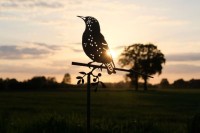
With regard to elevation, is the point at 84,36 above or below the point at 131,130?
above

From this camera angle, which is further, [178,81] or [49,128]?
[178,81]

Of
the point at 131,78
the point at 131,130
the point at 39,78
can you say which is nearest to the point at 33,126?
the point at 131,130

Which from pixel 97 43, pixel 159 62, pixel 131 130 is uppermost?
pixel 159 62

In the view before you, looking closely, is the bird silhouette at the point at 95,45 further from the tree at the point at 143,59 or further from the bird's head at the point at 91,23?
the tree at the point at 143,59

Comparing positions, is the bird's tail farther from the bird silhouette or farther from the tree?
the tree

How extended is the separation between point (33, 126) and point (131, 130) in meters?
2.24

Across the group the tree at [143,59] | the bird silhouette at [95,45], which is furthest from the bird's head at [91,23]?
the tree at [143,59]

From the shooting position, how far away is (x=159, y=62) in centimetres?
10450

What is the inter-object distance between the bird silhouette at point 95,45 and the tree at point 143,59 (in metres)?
93.9

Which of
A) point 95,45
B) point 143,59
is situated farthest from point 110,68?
point 143,59

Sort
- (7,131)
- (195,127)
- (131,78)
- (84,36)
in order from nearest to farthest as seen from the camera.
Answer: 1. (84,36)
2. (195,127)
3. (7,131)
4. (131,78)

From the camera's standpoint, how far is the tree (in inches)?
4055

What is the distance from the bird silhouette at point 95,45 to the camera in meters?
7.09

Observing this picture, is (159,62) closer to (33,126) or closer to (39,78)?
(39,78)
